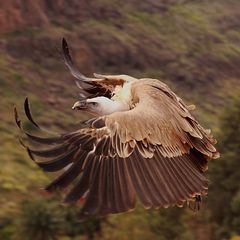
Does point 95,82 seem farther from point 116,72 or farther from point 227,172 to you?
point 116,72

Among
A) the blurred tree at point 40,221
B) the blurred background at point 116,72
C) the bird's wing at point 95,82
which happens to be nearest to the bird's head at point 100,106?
the bird's wing at point 95,82

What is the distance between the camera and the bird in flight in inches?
217

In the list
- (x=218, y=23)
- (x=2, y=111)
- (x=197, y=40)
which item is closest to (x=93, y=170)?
(x=2, y=111)

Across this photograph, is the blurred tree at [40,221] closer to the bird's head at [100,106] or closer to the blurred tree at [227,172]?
the blurred tree at [227,172]

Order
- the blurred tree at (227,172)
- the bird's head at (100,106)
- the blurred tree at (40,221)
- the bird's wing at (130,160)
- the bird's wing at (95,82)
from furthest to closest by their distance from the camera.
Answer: the blurred tree at (40,221), the blurred tree at (227,172), the bird's wing at (95,82), the bird's head at (100,106), the bird's wing at (130,160)

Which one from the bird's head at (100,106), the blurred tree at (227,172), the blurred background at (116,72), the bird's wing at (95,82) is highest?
the bird's head at (100,106)

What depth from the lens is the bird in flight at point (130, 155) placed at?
18.1ft

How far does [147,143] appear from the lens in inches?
241

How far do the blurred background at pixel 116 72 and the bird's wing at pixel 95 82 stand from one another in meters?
10.7

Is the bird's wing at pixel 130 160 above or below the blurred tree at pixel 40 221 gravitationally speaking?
above

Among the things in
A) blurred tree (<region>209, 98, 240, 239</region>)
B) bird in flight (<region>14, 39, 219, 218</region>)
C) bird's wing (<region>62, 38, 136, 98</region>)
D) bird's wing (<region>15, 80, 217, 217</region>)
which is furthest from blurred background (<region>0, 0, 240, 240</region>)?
bird's wing (<region>15, 80, 217, 217</region>)

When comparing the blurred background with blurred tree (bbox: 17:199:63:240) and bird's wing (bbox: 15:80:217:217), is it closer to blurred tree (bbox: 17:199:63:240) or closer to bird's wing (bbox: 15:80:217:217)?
blurred tree (bbox: 17:199:63:240)

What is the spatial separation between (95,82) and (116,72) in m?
43.9

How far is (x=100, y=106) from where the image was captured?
671 centimetres
